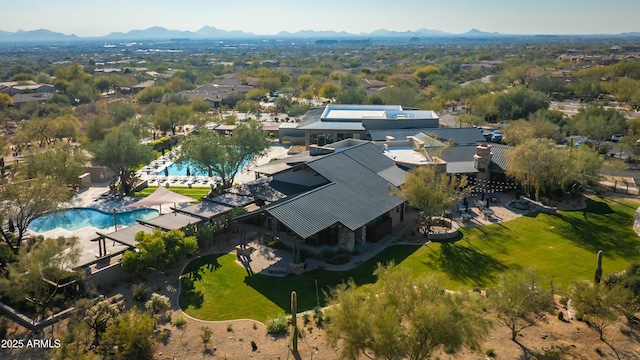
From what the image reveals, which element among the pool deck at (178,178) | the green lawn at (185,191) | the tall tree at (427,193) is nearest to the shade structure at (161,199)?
the green lawn at (185,191)

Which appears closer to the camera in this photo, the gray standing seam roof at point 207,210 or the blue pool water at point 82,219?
the gray standing seam roof at point 207,210

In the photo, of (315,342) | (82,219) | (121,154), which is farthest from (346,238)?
(121,154)

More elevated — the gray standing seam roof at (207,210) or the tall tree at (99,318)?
the gray standing seam roof at (207,210)

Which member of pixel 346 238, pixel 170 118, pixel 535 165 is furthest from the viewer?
pixel 170 118

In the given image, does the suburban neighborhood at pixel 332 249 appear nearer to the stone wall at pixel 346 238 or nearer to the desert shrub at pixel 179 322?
the stone wall at pixel 346 238

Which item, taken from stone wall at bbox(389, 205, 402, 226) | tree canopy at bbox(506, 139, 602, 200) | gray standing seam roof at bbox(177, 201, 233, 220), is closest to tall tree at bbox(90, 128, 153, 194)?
gray standing seam roof at bbox(177, 201, 233, 220)

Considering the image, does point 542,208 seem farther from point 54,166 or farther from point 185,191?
point 54,166

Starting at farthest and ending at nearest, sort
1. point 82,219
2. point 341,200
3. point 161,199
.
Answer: point 82,219 → point 161,199 → point 341,200
